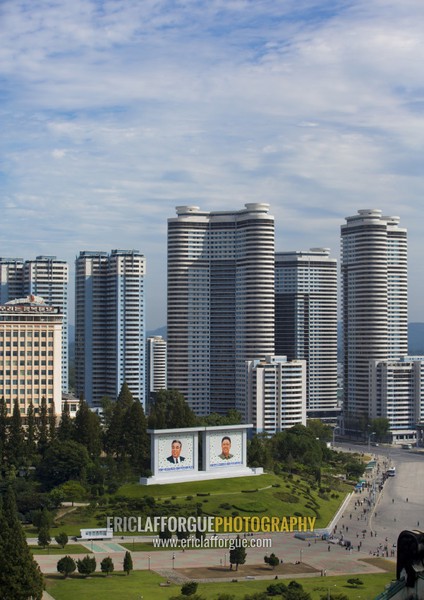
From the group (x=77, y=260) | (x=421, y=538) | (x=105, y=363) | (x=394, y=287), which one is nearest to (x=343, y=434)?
(x=394, y=287)

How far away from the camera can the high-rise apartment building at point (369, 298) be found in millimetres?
177500

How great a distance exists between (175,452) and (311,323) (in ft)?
305

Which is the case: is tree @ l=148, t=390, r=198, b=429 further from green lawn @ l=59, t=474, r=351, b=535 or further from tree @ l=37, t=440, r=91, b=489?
tree @ l=37, t=440, r=91, b=489

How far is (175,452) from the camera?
317 ft

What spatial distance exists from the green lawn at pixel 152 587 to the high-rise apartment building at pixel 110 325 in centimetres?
9713

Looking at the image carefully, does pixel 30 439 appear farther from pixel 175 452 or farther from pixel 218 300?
pixel 218 300

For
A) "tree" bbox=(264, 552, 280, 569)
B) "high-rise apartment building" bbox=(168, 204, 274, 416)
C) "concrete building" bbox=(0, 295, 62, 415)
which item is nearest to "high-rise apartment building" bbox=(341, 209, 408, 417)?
"high-rise apartment building" bbox=(168, 204, 274, 416)

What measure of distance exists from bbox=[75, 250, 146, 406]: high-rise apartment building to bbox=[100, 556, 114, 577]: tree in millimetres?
96362

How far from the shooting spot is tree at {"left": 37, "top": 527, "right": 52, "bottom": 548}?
253 ft

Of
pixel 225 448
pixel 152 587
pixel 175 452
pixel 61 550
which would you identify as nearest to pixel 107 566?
pixel 152 587

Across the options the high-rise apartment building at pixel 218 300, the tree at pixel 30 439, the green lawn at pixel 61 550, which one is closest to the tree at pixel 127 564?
the green lawn at pixel 61 550

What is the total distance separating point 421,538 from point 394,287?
6614 inches

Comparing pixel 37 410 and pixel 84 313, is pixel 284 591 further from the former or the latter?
pixel 84 313

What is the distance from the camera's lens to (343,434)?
18138 centimetres
